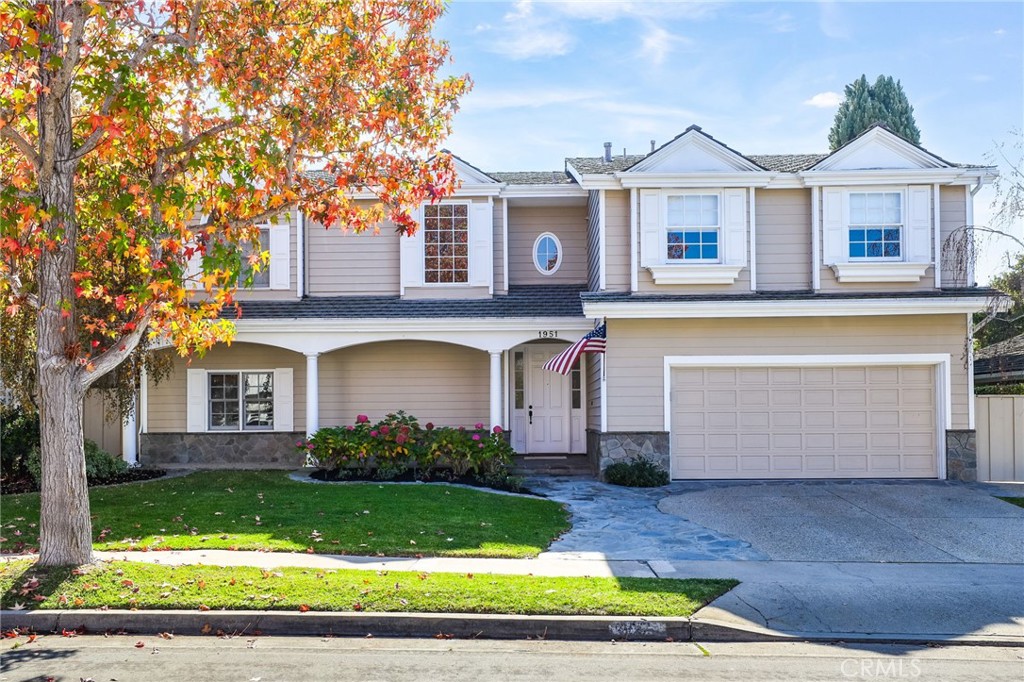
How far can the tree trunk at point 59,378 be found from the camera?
314 inches

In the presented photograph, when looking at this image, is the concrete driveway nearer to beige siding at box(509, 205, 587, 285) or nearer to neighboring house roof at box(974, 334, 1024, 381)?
neighboring house roof at box(974, 334, 1024, 381)

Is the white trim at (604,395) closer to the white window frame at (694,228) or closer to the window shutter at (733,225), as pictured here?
the white window frame at (694,228)

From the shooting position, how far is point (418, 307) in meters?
16.4

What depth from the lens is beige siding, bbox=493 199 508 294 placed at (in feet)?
56.8

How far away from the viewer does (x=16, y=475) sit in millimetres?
14430

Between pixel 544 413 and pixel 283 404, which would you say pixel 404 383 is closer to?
pixel 283 404

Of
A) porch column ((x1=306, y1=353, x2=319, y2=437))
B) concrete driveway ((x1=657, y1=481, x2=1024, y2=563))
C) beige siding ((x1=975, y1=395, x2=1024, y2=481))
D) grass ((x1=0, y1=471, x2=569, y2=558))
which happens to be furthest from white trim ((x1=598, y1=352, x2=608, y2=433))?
beige siding ((x1=975, y1=395, x2=1024, y2=481))

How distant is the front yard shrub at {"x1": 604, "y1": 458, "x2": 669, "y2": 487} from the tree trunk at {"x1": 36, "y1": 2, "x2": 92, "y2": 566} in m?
8.85

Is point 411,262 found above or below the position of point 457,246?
below

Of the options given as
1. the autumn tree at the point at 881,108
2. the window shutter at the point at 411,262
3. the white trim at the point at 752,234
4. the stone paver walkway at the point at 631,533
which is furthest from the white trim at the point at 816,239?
the autumn tree at the point at 881,108

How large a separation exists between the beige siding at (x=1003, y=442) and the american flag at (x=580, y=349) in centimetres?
724

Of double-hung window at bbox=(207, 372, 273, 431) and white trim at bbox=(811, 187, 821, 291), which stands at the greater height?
white trim at bbox=(811, 187, 821, 291)

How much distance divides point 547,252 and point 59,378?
1161 cm

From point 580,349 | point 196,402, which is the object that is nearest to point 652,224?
point 580,349
